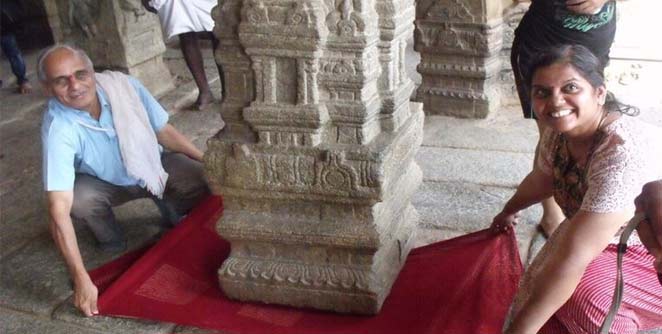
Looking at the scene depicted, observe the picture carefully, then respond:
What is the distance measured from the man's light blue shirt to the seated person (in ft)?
6.64

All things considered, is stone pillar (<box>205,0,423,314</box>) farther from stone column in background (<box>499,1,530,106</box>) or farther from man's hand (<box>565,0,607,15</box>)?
stone column in background (<box>499,1,530,106</box>)

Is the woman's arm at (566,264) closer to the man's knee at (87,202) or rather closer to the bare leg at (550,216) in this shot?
the bare leg at (550,216)

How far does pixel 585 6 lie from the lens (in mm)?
2975

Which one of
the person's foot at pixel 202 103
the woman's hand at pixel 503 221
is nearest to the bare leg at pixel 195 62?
the person's foot at pixel 202 103

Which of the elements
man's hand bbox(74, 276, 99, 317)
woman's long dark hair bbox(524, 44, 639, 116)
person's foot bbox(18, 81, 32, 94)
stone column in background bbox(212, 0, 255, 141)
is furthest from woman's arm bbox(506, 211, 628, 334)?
person's foot bbox(18, 81, 32, 94)

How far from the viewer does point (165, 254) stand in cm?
326

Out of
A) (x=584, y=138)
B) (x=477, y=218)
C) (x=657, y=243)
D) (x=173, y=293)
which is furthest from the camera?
(x=477, y=218)

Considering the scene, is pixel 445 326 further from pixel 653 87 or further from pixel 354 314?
pixel 653 87

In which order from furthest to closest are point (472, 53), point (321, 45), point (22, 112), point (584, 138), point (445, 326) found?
point (22, 112) < point (472, 53) < point (445, 326) < point (321, 45) < point (584, 138)

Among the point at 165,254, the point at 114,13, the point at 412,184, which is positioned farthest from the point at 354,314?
the point at 114,13

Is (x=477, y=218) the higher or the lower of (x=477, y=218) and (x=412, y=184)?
the lower

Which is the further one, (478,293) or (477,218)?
(477,218)

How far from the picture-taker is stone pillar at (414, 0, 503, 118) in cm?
492

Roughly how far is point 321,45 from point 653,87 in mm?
3763
